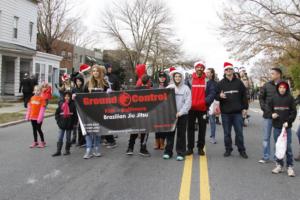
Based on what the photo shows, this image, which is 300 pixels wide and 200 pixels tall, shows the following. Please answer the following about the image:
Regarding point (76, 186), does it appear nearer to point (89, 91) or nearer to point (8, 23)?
point (89, 91)

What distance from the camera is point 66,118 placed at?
850cm

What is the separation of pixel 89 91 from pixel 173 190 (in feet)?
11.9

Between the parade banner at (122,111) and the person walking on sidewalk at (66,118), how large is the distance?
213mm

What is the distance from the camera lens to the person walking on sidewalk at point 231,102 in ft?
26.7

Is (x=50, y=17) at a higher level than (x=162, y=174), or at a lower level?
higher

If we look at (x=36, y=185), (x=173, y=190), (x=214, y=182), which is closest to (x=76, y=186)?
(x=36, y=185)

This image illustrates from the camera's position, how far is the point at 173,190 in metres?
5.80

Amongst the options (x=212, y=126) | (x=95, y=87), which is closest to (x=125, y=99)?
(x=95, y=87)

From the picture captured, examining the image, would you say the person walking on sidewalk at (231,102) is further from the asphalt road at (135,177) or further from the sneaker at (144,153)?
the sneaker at (144,153)

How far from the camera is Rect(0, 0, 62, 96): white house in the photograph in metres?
26.2

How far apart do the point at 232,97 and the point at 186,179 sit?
2433 mm

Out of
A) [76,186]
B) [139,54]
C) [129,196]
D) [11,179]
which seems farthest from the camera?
[139,54]

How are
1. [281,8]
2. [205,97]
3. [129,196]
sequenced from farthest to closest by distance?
[281,8]
[205,97]
[129,196]

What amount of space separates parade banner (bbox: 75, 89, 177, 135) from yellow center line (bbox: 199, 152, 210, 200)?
1113 mm
